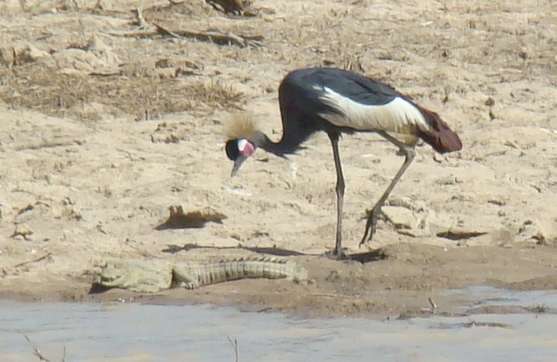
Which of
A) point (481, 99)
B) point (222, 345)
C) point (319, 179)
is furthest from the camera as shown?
point (481, 99)

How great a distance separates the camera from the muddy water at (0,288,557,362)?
6.94 m

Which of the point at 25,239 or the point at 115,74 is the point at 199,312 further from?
the point at 115,74

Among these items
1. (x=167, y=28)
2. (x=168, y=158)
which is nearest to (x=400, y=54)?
(x=167, y=28)

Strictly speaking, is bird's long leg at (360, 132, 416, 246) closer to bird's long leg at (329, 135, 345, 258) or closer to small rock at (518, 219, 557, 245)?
bird's long leg at (329, 135, 345, 258)

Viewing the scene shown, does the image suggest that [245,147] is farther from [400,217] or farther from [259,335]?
[259,335]

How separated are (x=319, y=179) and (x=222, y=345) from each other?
2788 mm

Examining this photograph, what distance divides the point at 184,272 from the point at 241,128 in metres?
1.23

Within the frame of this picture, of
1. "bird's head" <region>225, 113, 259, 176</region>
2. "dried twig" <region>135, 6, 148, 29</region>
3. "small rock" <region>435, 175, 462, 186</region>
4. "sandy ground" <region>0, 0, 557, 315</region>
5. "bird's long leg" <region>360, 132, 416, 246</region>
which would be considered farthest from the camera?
"dried twig" <region>135, 6, 148, 29</region>

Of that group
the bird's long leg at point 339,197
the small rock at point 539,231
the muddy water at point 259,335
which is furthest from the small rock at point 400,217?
the muddy water at point 259,335

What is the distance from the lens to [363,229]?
9.16 m

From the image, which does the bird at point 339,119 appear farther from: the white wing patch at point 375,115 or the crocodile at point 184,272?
the crocodile at point 184,272

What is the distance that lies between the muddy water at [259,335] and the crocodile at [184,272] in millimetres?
170

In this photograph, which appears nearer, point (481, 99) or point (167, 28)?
point (481, 99)

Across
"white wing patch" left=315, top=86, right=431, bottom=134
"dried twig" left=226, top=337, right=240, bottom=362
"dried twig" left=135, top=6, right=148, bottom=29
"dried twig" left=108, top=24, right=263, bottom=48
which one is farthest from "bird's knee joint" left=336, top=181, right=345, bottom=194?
"dried twig" left=135, top=6, right=148, bottom=29
